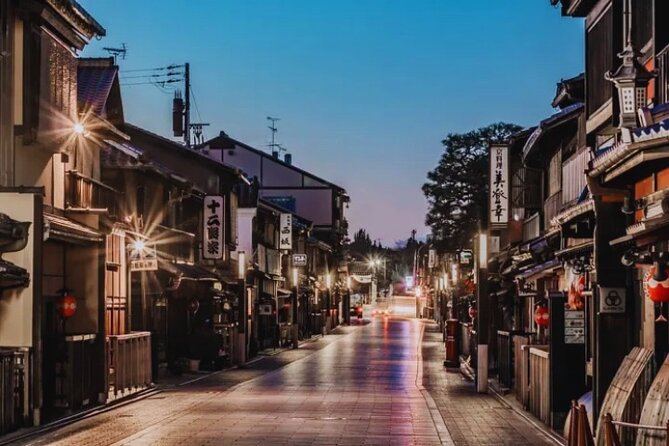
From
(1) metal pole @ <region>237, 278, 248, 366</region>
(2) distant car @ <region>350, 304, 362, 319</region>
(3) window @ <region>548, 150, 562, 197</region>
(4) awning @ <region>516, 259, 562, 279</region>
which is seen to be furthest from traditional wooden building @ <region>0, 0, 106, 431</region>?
(2) distant car @ <region>350, 304, 362, 319</region>

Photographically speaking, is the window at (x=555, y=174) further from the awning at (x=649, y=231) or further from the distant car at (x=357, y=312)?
the distant car at (x=357, y=312)

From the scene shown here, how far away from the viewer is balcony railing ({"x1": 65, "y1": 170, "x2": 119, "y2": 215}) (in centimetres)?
2823

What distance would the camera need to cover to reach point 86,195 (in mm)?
29922

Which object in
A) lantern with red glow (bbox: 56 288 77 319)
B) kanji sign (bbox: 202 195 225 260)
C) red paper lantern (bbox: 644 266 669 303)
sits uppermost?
kanji sign (bbox: 202 195 225 260)

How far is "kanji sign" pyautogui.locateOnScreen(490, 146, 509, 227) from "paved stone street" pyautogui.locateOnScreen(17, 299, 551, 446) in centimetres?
515

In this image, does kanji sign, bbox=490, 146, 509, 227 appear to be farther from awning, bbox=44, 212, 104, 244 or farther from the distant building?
the distant building

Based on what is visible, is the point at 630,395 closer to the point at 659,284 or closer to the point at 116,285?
the point at 659,284

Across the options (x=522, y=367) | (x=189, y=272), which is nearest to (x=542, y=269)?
(x=522, y=367)

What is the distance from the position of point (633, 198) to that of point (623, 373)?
8.34 feet

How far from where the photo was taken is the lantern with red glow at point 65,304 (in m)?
25.7

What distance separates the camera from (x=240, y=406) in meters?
25.9

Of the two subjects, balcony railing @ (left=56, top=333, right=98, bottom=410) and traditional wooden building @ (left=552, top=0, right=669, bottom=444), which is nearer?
traditional wooden building @ (left=552, top=0, right=669, bottom=444)

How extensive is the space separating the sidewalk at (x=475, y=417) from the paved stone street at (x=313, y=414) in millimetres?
21

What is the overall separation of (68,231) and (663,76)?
1383 cm
